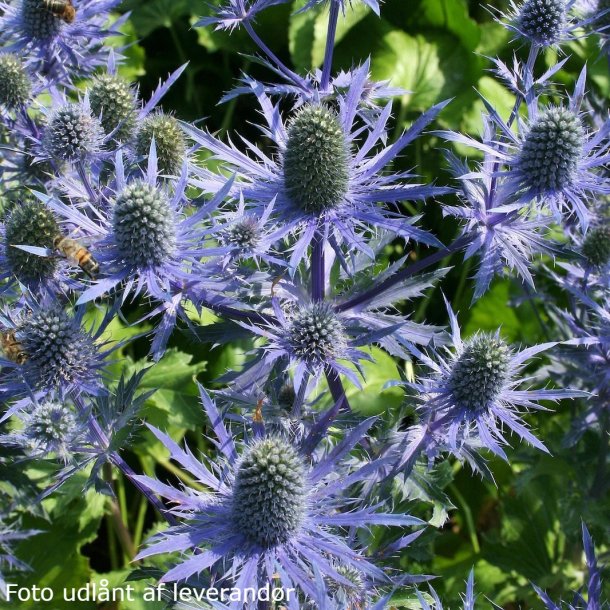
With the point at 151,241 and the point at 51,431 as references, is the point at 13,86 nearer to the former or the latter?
the point at 151,241

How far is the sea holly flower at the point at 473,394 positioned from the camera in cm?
161

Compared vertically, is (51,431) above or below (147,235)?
below

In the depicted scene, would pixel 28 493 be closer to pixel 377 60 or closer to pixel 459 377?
pixel 459 377

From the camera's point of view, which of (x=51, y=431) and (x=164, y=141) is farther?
(x=164, y=141)

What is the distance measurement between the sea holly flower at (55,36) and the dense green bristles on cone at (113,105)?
19cm

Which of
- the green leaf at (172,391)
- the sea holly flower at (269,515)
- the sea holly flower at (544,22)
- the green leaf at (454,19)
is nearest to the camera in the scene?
the sea holly flower at (269,515)

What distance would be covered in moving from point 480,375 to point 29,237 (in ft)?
3.56

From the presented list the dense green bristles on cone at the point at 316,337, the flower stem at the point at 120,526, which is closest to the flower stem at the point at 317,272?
the dense green bristles on cone at the point at 316,337

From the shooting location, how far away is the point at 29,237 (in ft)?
5.58

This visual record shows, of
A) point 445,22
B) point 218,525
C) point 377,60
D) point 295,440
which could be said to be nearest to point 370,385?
point 295,440

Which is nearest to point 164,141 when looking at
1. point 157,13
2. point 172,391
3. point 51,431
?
point 51,431

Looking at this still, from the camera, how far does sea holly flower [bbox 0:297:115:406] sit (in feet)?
5.21

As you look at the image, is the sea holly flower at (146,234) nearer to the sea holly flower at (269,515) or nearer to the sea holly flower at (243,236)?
the sea holly flower at (243,236)

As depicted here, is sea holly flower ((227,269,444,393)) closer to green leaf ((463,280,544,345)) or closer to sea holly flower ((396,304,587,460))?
sea holly flower ((396,304,587,460))
